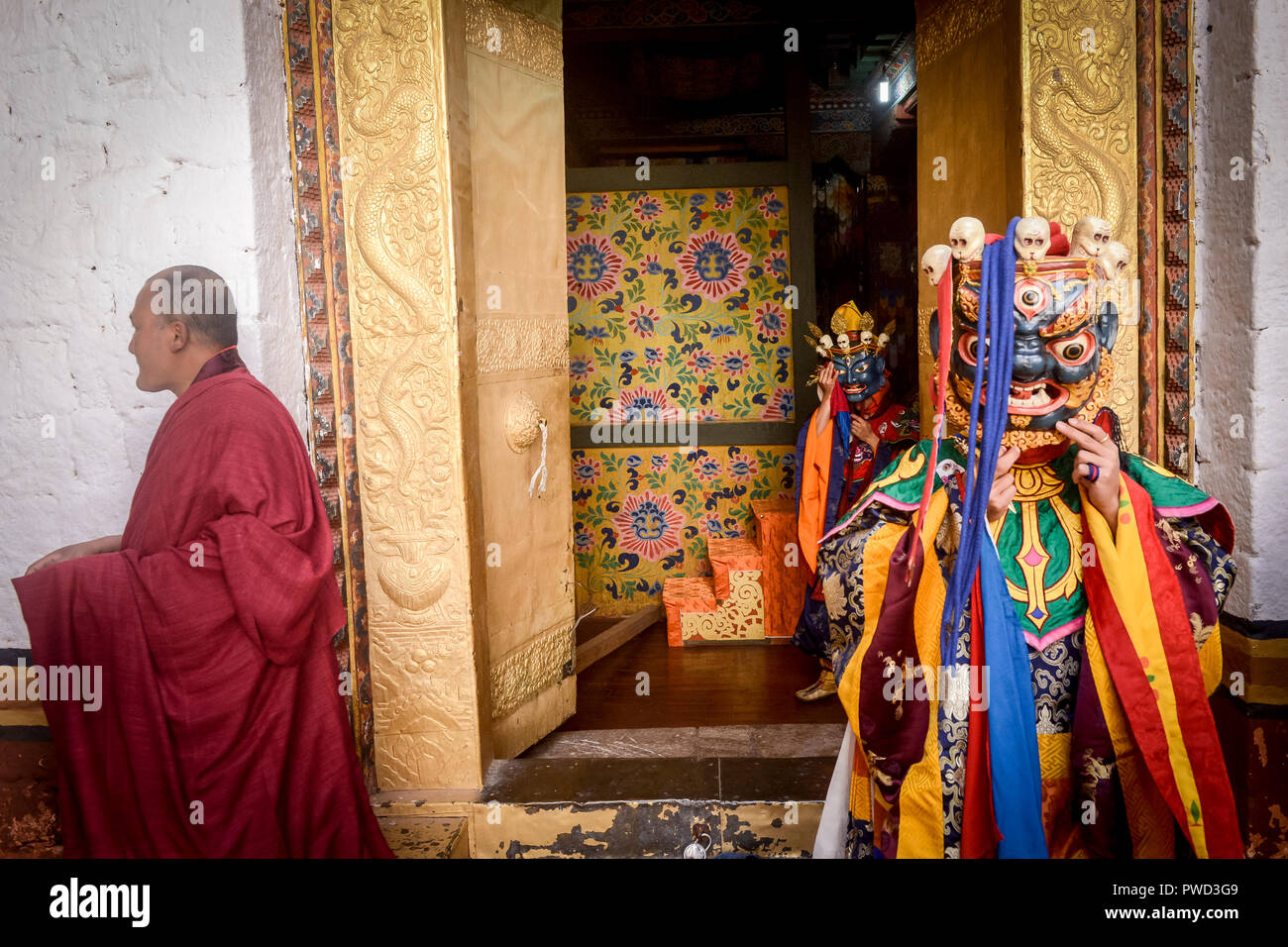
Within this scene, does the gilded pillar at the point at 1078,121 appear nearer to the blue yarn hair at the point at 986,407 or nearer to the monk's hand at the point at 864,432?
the blue yarn hair at the point at 986,407

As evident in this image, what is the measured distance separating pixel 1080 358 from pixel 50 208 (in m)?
2.18

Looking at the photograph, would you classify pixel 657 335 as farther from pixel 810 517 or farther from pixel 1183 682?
pixel 1183 682

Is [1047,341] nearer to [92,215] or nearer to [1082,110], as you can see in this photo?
[1082,110]

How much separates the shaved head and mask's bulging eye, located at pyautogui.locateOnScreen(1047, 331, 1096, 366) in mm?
1710

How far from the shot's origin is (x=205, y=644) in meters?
1.78

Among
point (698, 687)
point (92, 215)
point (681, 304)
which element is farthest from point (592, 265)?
point (92, 215)

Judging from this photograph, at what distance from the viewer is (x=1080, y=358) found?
68.4 inches

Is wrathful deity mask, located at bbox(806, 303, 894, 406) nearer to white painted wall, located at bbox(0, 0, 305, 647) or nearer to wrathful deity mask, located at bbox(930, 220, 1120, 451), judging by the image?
wrathful deity mask, located at bbox(930, 220, 1120, 451)

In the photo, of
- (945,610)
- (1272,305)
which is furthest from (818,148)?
(945,610)

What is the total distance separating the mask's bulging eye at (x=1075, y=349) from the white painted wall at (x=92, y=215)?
1846 mm

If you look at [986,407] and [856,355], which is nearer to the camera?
[986,407]

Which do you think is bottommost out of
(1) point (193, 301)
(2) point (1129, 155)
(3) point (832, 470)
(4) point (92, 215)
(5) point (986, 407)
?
(3) point (832, 470)

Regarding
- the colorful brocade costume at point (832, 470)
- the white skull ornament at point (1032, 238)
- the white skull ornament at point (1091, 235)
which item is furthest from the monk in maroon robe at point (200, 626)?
the colorful brocade costume at point (832, 470)

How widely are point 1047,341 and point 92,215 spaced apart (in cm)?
204
